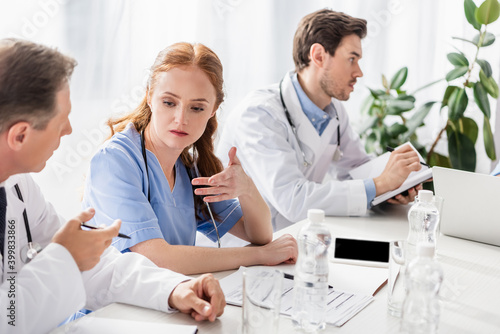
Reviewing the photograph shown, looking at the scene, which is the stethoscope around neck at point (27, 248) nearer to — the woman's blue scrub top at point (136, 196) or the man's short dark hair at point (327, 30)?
the woman's blue scrub top at point (136, 196)

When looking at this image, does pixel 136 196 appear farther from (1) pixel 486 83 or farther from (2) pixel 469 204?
(1) pixel 486 83

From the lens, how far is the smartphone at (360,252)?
1.45 metres

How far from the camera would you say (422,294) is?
927mm

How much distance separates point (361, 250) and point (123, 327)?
2.35 ft

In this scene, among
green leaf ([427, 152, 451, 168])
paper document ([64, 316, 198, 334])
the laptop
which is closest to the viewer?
paper document ([64, 316, 198, 334])

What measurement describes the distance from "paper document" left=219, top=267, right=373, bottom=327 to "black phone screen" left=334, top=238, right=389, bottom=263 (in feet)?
0.78

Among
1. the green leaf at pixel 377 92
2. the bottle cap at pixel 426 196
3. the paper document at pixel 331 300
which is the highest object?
the green leaf at pixel 377 92

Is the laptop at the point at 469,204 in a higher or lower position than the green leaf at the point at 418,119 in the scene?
lower

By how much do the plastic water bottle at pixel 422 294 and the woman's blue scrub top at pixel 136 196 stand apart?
2.17ft

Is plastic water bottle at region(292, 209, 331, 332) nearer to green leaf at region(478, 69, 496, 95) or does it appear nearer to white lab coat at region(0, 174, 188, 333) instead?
white lab coat at region(0, 174, 188, 333)

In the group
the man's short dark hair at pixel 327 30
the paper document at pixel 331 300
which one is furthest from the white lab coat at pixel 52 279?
the man's short dark hair at pixel 327 30

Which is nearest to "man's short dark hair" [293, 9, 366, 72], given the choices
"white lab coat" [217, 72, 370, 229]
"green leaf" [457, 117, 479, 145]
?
"white lab coat" [217, 72, 370, 229]

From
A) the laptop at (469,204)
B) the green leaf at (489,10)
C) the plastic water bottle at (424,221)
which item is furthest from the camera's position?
the green leaf at (489,10)

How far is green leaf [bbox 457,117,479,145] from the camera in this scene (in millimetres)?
3059
